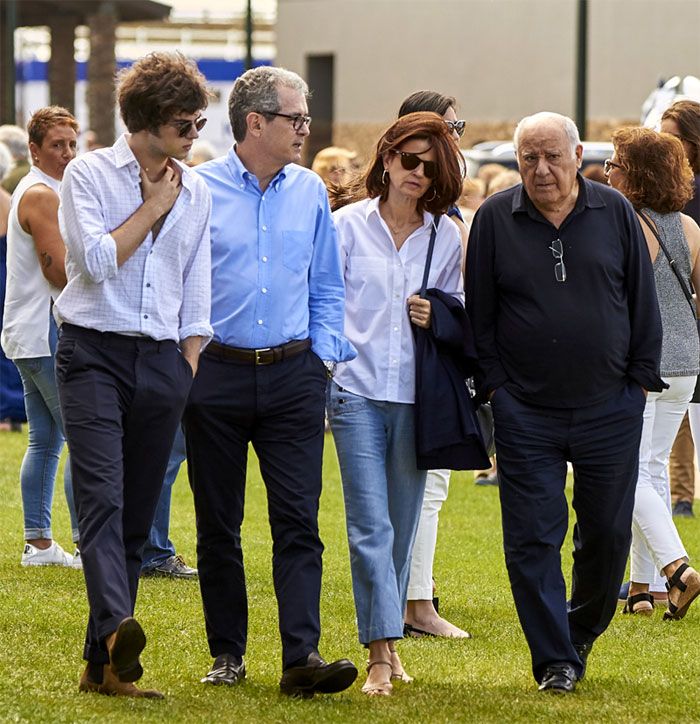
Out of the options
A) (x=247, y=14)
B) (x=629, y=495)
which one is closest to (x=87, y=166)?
(x=629, y=495)

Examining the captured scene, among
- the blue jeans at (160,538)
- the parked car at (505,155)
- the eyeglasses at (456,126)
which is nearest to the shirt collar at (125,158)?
the eyeglasses at (456,126)

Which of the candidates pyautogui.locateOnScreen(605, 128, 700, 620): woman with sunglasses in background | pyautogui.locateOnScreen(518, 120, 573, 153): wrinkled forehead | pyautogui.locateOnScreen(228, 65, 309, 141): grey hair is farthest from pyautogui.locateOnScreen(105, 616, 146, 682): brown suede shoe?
pyautogui.locateOnScreen(605, 128, 700, 620): woman with sunglasses in background

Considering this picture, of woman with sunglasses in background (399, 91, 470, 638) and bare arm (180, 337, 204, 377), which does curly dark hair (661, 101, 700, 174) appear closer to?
woman with sunglasses in background (399, 91, 470, 638)

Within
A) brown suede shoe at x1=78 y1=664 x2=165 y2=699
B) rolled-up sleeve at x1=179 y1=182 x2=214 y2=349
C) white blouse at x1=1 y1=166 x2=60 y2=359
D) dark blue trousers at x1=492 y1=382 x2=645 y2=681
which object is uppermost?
rolled-up sleeve at x1=179 y1=182 x2=214 y2=349

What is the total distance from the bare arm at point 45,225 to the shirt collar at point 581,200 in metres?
2.77

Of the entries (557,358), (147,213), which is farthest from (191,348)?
(557,358)

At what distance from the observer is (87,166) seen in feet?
17.7

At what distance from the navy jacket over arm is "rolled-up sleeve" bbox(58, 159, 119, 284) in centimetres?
122

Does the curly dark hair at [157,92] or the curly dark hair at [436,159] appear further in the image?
the curly dark hair at [436,159]

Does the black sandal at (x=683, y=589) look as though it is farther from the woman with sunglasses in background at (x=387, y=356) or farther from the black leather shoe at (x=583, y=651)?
the woman with sunglasses in background at (x=387, y=356)

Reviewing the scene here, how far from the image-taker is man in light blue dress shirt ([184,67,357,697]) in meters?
5.68

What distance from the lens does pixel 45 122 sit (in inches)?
321

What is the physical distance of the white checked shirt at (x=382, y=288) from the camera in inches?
235

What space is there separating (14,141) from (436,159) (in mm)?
7434
